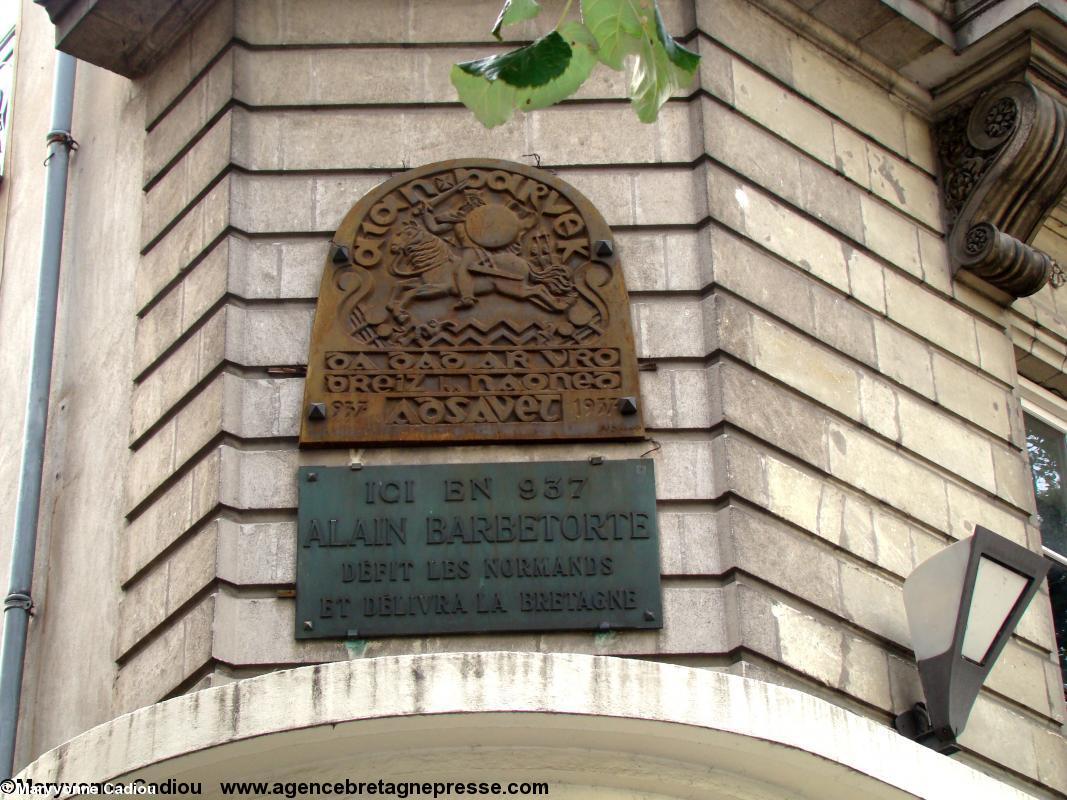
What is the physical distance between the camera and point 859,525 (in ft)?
32.0

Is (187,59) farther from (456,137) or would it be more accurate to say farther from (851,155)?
(851,155)

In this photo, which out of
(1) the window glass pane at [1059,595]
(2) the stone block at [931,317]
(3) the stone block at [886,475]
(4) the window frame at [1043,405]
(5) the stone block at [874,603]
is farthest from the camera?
(4) the window frame at [1043,405]

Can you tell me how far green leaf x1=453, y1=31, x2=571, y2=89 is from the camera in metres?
5.93

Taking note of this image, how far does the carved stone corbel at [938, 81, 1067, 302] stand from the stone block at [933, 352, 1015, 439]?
67cm

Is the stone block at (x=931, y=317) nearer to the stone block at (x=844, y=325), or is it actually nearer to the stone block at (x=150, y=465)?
the stone block at (x=844, y=325)

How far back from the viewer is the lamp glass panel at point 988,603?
9172 millimetres

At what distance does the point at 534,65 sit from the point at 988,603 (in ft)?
14.8

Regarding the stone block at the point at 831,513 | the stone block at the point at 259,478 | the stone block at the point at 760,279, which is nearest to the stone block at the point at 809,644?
the stone block at the point at 831,513

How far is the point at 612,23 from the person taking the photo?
19.3 feet

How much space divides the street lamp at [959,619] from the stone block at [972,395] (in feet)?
5.36

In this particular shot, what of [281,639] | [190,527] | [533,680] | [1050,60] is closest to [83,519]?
[190,527]

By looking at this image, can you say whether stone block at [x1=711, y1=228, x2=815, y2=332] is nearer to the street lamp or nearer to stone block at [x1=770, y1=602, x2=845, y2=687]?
the street lamp

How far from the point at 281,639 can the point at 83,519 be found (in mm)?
2017

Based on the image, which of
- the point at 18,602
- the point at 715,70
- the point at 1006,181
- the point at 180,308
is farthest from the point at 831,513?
the point at 18,602
